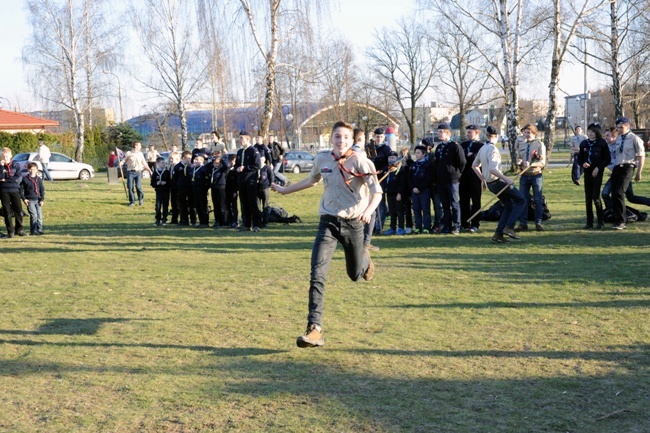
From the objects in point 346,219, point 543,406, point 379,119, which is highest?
point 379,119

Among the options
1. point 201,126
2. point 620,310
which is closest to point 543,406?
point 620,310

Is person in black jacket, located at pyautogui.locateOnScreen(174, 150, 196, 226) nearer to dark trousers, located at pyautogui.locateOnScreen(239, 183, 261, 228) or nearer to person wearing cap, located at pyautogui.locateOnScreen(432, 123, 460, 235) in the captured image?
dark trousers, located at pyautogui.locateOnScreen(239, 183, 261, 228)

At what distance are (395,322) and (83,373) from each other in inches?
126

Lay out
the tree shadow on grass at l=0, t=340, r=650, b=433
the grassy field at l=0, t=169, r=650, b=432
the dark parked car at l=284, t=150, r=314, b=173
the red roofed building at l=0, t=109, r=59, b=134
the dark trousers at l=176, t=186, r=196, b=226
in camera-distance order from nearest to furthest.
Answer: the tree shadow on grass at l=0, t=340, r=650, b=433
the grassy field at l=0, t=169, r=650, b=432
the dark trousers at l=176, t=186, r=196, b=226
the dark parked car at l=284, t=150, r=314, b=173
the red roofed building at l=0, t=109, r=59, b=134

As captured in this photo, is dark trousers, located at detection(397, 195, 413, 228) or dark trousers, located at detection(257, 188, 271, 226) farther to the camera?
dark trousers, located at detection(257, 188, 271, 226)

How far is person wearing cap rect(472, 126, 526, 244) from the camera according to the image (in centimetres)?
1322

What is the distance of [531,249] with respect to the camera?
12.8 m

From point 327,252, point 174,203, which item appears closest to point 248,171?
point 174,203

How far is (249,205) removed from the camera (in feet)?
56.7

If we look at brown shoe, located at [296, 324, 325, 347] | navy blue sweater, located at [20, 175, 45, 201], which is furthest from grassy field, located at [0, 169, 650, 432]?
navy blue sweater, located at [20, 175, 45, 201]

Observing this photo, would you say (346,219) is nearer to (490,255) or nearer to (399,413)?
(399,413)

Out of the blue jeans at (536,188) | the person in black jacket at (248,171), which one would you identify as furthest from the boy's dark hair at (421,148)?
the person in black jacket at (248,171)

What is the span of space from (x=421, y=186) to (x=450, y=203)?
2.35ft

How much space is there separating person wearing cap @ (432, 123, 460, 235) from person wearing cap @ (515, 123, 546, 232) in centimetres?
118
